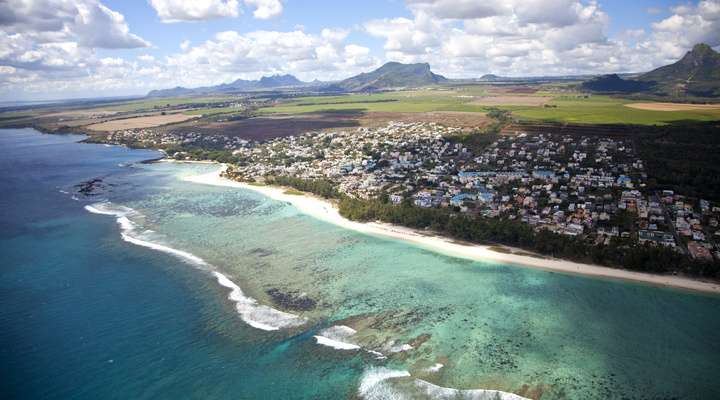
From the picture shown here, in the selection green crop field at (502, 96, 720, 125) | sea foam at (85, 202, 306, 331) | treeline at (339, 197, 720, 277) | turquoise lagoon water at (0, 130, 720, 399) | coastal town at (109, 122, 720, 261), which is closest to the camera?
turquoise lagoon water at (0, 130, 720, 399)

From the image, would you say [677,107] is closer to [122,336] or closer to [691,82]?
[691,82]

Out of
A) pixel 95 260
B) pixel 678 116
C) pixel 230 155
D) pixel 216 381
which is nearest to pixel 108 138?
pixel 230 155

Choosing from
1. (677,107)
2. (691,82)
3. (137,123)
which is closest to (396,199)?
(677,107)

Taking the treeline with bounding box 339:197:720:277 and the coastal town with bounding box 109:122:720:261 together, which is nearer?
the treeline with bounding box 339:197:720:277

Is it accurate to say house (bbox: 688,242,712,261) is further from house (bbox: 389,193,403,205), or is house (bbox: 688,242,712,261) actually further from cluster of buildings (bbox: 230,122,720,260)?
house (bbox: 389,193,403,205)

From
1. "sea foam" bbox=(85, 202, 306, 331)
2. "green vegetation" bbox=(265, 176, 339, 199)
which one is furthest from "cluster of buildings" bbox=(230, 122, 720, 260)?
"sea foam" bbox=(85, 202, 306, 331)

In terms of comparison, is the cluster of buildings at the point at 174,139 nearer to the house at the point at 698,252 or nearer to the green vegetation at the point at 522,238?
the green vegetation at the point at 522,238

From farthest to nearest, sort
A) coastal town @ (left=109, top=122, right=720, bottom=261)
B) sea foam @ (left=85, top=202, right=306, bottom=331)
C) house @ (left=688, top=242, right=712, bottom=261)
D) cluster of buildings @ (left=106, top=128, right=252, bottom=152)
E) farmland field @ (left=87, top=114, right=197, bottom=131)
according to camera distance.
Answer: farmland field @ (left=87, top=114, right=197, bottom=131) → cluster of buildings @ (left=106, top=128, right=252, bottom=152) → coastal town @ (left=109, top=122, right=720, bottom=261) → house @ (left=688, top=242, right=712, bottom=261) → sea foam @ (left=85, top=202, right=306, bottom=331)
